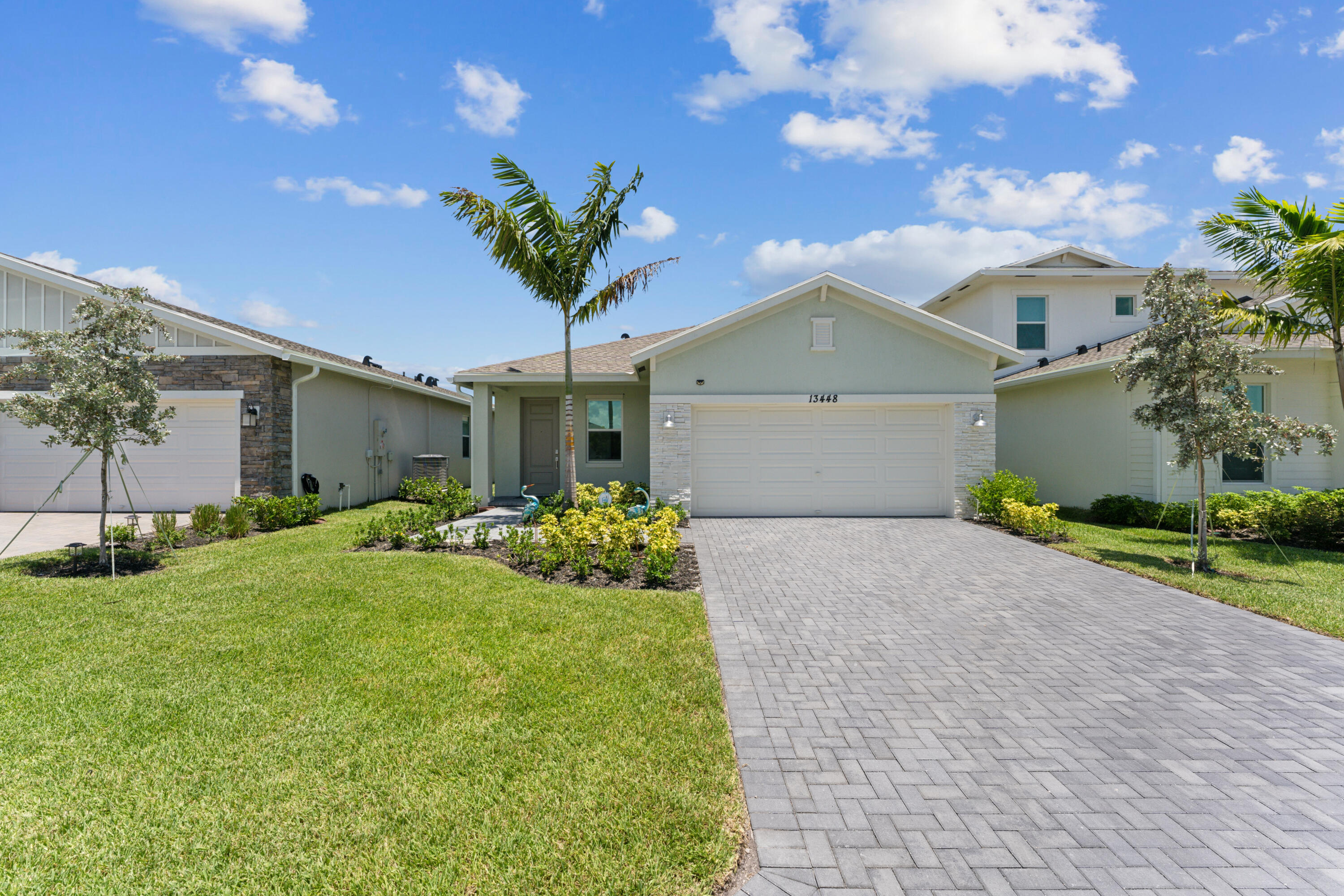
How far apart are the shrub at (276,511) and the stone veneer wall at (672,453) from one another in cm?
683

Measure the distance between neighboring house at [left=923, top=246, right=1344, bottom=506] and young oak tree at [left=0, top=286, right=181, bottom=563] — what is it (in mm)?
16102

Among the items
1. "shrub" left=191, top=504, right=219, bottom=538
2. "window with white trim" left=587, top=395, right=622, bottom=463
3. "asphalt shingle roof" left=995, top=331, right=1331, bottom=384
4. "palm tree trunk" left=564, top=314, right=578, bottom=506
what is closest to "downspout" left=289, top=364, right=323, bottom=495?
"shrub" left=191, top=504, right=219, bottom=538

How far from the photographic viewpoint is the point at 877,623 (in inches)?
227

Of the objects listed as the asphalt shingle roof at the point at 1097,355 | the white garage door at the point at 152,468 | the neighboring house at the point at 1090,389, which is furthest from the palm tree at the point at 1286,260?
the white garage door at the point at 152,468

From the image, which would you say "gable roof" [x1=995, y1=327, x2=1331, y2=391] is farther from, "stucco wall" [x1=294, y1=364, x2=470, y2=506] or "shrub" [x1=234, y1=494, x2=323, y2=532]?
"stucco wall" [x1=294, y1=364, x2=470, y2=506]

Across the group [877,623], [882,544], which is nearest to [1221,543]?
[882,544]

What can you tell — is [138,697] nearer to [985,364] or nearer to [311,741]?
[311,741]

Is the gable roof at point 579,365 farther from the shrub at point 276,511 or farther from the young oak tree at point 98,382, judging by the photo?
the young oak tree at point 98,382

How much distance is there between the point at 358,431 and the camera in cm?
1500

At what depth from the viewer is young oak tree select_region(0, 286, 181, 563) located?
289 inches

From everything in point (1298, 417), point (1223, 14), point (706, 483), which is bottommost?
point (706, 483)

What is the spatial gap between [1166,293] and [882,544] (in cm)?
531

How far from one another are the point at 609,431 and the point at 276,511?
7361mm

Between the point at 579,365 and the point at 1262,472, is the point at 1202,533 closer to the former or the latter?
the point at 1262,472
